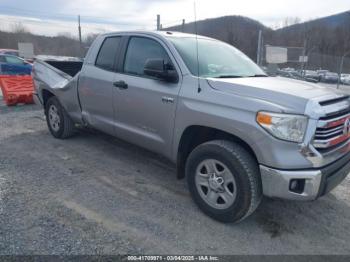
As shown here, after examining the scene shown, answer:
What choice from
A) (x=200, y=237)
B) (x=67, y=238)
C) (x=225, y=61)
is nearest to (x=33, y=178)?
(x=67, y=238)

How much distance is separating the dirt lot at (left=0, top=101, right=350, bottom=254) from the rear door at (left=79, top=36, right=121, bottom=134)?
681mm

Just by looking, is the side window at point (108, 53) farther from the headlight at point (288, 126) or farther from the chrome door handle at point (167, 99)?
the headlight at point (288, 126)

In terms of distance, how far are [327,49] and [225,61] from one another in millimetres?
51053

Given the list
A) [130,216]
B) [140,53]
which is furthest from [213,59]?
[130,216]

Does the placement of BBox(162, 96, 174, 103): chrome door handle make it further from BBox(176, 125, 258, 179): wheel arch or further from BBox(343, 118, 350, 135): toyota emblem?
BBox(343, 118, 350, 135): toyota emblem

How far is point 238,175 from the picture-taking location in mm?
2889

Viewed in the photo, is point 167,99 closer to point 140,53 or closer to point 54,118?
point 140,53

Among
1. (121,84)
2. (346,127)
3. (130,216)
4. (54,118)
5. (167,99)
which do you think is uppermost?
(121,84)

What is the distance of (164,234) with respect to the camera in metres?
2.96

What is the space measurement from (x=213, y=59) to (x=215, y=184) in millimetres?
1593

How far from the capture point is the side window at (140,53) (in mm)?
3843

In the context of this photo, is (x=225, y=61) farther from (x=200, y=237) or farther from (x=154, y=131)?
(x=200, y=237)

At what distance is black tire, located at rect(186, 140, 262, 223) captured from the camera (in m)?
2.87

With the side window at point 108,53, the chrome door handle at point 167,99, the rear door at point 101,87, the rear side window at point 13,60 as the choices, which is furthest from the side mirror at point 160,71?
the rear side window at point 13,60
